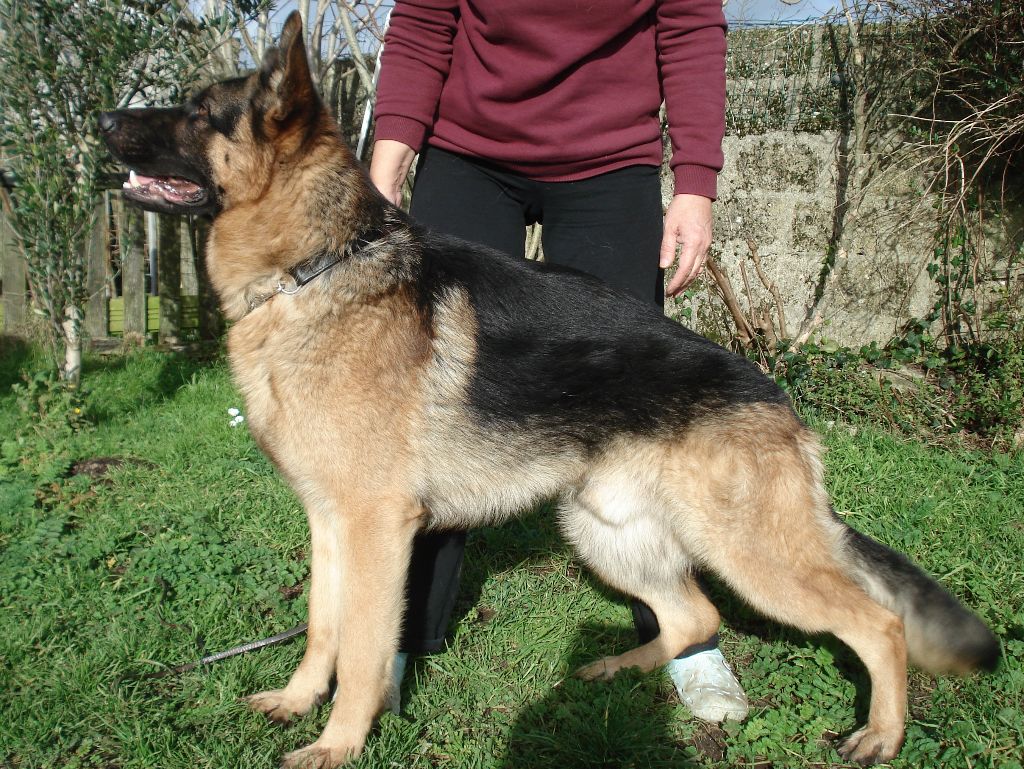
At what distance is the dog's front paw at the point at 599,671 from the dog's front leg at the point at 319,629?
38.3 inches

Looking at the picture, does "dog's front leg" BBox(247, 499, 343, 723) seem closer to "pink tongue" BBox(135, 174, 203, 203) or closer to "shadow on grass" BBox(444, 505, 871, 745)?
"shadow on grass" BBox(444, 505, 871, 745)

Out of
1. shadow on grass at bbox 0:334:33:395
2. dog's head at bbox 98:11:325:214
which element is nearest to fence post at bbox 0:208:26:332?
shadow on grass at bbox 0:334:33:395

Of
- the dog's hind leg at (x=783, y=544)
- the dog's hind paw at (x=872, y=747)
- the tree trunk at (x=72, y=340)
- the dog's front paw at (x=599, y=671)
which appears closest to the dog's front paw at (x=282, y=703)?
the dog's front paw at (x=599, y=671)

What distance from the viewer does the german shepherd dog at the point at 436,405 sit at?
225cm

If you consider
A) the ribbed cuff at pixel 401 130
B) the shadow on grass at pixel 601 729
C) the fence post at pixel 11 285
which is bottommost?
the shadow on grass at pixel 601 729

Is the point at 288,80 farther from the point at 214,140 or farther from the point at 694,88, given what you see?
the point at 694,88

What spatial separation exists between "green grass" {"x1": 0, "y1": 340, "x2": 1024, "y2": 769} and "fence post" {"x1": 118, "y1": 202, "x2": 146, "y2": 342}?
104 inches

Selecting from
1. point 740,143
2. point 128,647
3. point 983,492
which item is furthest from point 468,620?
point 740,143

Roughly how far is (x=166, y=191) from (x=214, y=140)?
24cm

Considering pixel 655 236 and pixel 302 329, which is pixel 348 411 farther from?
pixel 655 236

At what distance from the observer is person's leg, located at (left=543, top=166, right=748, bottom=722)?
2734mm

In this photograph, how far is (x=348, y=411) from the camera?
2.20m

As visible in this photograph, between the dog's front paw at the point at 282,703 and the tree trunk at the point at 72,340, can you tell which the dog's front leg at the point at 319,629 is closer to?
the dog's front paw at the point at 282,703

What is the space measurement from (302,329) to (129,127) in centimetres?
88
